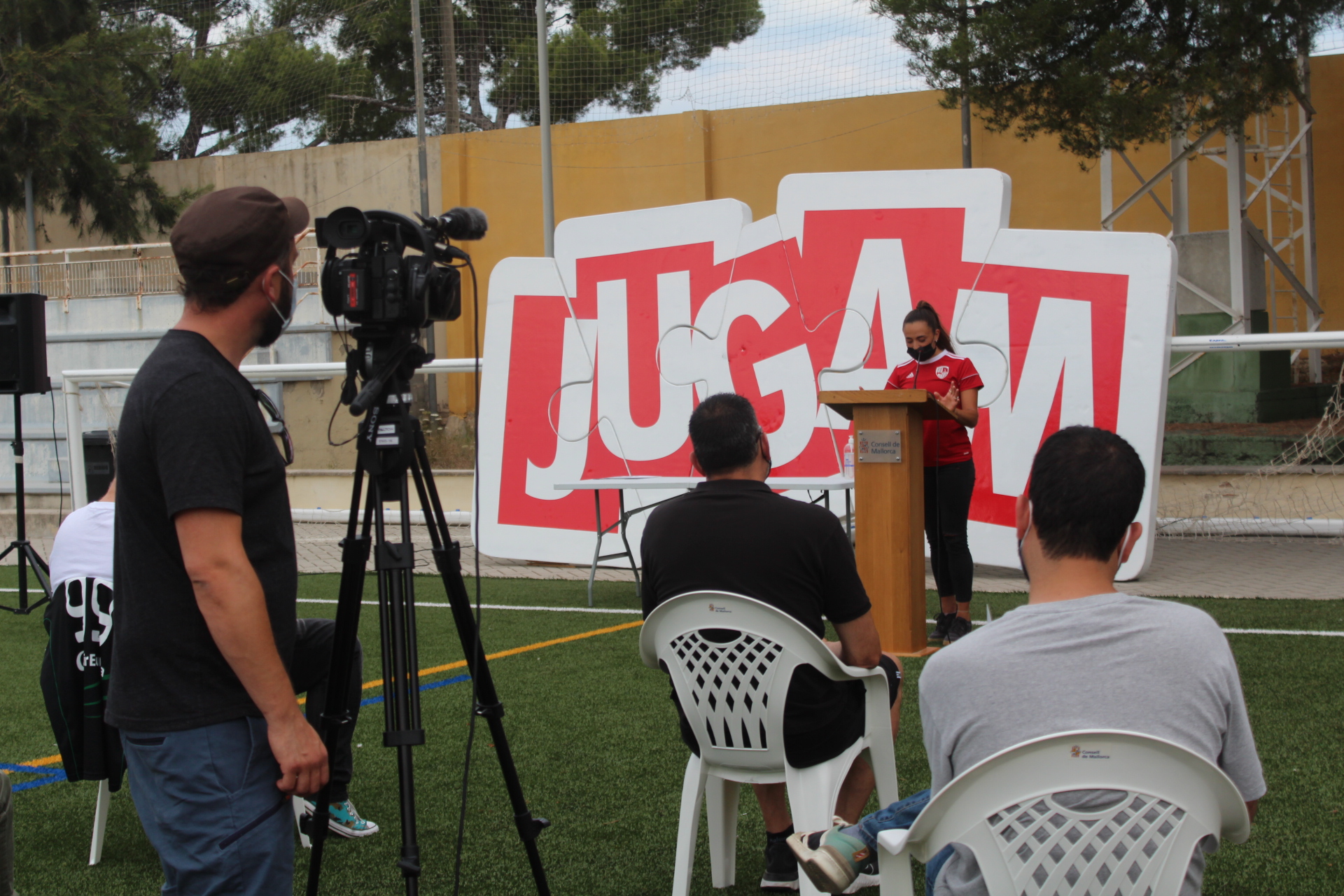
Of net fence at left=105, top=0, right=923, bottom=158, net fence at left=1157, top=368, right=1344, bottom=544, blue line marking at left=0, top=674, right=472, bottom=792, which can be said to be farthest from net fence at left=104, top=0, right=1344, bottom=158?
blue line marking at left=0, top=674, right=472, bottom=792

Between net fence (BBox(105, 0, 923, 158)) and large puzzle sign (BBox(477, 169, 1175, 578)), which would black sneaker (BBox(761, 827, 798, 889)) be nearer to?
large puzzle sign (BBox(477, 169, 1175, 578))

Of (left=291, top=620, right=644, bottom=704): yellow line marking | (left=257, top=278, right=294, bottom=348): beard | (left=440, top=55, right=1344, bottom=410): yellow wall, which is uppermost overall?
(left=440, top=55, right=1344, bottom=410): yellow wall

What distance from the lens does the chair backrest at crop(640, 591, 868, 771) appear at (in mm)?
2809

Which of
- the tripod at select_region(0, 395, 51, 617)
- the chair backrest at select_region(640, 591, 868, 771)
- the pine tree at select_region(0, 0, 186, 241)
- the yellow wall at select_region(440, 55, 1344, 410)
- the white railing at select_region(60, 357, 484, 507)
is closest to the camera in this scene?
the chair backrest at select_region(640, 591, 868, 771)

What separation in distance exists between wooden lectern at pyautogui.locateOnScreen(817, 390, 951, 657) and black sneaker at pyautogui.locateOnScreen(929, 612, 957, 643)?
0.38 m

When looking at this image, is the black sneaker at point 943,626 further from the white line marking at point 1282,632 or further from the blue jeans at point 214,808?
the blue jeans at point 214,808

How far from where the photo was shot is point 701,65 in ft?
65.1

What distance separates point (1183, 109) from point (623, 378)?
8.91 m

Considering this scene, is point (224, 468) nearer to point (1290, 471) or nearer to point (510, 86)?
point (1290, 471)

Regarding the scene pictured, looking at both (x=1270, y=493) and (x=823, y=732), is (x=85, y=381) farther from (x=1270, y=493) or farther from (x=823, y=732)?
(x=1270, y=493)

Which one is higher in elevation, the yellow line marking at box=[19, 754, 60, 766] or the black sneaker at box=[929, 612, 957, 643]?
the black sneaker at box=[929, 612, 957, 643]

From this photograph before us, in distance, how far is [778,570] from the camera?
2922 mm

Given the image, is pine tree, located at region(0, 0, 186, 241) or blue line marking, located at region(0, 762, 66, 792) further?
pine tree, located at region(0, 0, 186, 241)

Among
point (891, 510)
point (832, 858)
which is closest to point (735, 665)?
point (832, 858)
